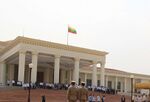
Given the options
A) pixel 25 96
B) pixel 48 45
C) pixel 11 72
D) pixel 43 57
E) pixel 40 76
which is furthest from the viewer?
pixel 40 76

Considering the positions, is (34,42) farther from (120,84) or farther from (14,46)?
(120,84)

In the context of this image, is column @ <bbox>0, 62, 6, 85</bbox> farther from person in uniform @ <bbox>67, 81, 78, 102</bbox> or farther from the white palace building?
person in uniform @ <bbox>67, 81, 78, 102</bbox>

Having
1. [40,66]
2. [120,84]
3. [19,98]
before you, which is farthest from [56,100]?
[120,84]

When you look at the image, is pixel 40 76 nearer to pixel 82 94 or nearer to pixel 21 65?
pixel 21 65

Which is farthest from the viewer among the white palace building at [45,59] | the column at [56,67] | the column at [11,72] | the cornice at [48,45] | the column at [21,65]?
the column at [11,72]

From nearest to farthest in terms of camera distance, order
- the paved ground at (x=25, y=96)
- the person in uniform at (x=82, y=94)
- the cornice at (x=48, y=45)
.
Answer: the person in uniform at (x=82, y=94) → the paved ground at (x=25, y=96) → the cornice at (x=48, y=45)

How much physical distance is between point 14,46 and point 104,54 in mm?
12801

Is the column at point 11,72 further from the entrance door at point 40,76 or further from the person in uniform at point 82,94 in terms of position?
the person in uniform at point 82,94

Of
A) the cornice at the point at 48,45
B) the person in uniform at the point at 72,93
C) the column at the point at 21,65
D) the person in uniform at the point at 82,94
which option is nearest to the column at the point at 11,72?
the cornice at the point at 48,45

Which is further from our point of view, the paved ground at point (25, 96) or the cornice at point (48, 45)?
the cornice at point (48, 45)

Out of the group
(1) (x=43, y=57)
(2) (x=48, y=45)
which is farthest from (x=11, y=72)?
(2) (x=48, y=45)

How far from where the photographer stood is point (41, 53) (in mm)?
40938

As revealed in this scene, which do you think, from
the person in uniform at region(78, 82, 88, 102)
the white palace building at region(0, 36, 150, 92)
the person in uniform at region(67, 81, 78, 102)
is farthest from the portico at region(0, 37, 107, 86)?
the person in uniform at region(67, 81, 78, 102)

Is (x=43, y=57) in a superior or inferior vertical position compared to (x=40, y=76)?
superior
